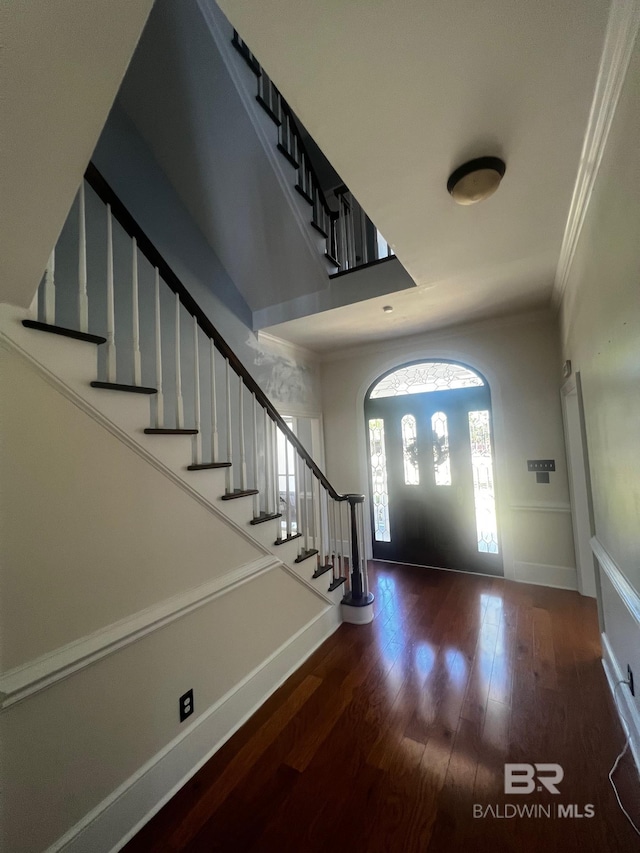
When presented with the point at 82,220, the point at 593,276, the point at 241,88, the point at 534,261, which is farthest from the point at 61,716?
the point at 241,88

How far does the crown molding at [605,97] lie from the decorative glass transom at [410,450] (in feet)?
7.38

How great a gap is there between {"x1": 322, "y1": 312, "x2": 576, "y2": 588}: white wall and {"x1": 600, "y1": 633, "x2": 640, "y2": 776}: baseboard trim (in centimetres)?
113

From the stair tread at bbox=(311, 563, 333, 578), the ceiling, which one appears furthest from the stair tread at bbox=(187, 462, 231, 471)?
the ceiling

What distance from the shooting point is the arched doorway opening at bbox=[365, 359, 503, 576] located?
346 cm

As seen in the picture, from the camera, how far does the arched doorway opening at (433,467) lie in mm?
3455

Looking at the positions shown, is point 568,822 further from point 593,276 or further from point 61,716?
point 593,276

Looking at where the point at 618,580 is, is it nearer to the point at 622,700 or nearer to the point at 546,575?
the point at 622,700

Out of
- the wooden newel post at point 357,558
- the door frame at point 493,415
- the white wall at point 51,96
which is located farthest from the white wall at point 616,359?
the wooden newel post at point 357,558

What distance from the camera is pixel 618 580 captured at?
153 cm

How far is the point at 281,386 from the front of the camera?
366 centimetres

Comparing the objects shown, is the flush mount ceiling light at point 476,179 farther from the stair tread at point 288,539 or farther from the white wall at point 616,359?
the stair tread at point 288,539

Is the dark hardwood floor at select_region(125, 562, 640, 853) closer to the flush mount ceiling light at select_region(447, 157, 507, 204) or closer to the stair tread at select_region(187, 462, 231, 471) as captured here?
the stair tread at select_region(187, 462, 231, 471)

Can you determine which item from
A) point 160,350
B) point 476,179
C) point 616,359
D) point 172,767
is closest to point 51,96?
point 160,350

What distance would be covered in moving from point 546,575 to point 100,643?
357 cm
